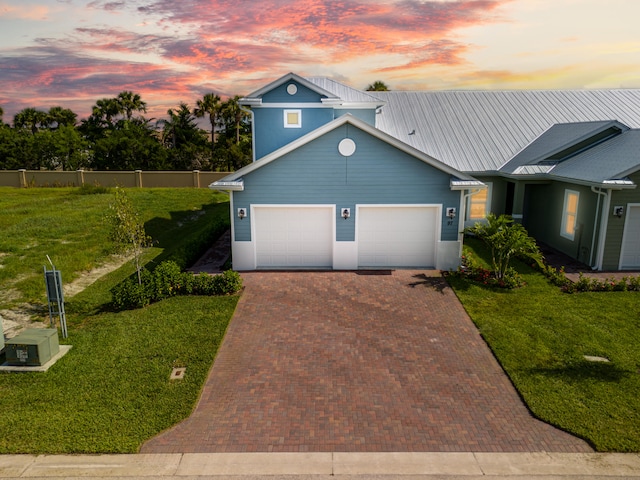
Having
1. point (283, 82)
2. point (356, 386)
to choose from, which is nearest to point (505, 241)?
point (356, 386)

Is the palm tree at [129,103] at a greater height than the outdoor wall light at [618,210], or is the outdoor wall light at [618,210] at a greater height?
the palm tree at [129,103]

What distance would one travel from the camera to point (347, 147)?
55.8 feet

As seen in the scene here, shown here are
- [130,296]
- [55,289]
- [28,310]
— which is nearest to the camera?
[55,289]

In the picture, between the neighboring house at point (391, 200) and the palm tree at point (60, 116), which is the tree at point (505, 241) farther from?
the palm tree at point (60, 116)

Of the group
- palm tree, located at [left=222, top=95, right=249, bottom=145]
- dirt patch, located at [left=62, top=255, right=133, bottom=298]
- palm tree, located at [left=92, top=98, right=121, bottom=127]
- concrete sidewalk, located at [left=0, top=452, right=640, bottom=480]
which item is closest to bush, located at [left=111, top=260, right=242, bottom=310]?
dirt patch, located at [left=62, top=255, right=133, bottom=298]

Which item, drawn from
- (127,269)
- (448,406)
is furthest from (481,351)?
(127,269)

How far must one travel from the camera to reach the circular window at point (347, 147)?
55.6ft

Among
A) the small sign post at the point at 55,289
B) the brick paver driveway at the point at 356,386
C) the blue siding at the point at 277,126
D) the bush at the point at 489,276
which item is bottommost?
the brick paver driveway at the point at 356,386

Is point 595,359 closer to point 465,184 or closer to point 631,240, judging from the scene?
point 465,184

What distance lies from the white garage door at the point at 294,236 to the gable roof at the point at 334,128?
142 cm

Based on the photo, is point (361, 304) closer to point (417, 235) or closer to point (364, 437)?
point (417, 235)

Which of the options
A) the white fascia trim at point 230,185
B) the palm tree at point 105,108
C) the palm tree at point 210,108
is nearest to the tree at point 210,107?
the palm tree at point 210,108

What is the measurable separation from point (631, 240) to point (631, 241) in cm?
4

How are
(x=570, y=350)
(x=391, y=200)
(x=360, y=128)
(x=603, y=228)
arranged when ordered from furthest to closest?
(x=391, y=200), (x=603, y=228), (x=360, y=128), (x=570, y=350)
